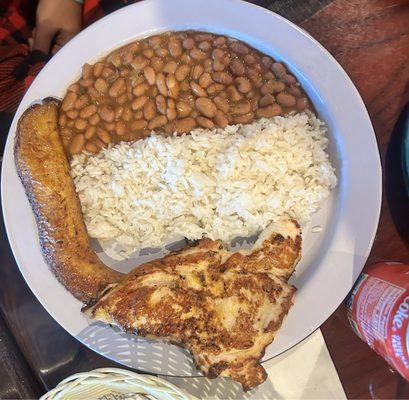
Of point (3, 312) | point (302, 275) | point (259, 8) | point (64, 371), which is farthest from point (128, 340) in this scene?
point (259, 8)

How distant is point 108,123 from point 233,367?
1.02m

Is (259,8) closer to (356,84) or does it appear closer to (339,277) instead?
(356,84)

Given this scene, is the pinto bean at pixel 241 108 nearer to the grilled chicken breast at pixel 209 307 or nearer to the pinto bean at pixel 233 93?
the pinto bean at pixel 233 93

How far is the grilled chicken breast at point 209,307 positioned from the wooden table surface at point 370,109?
400 millimetres

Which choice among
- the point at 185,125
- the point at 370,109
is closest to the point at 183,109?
the point at 185,125

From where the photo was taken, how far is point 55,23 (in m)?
2.22

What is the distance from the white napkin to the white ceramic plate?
15 cm

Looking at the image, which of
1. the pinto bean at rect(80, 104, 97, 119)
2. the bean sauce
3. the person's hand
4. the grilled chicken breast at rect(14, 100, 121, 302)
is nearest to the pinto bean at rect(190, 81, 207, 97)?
the bean sauce

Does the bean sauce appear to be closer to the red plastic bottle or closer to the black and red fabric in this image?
→ the black and red fabric

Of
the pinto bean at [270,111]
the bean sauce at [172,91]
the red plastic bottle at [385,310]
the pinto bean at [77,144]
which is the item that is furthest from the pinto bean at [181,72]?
the red plastic bottle at [385,310]

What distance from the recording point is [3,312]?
6.82 ft

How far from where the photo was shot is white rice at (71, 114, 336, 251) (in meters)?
1.90

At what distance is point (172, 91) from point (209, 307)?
0.82 meters

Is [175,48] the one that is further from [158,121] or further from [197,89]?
[158,121]
